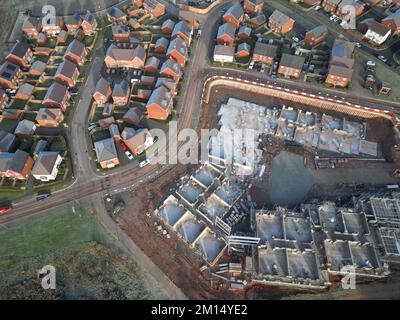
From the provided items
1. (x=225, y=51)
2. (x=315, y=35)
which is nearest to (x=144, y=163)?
(x=225, y=51)

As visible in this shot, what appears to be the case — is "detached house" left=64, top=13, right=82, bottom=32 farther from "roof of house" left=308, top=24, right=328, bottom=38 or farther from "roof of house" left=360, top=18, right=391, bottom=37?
"roof of house" left=360, top=18, right=391, bottom=37

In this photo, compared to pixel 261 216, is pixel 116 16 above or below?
above

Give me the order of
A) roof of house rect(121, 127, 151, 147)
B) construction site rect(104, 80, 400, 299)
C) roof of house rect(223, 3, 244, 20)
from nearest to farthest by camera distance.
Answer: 1. construction site rect(104, 80, 400, 299)
2. roof of house rect(121, 127, 151, 147)
3. roof of house rect(223, 3, 244, 20)

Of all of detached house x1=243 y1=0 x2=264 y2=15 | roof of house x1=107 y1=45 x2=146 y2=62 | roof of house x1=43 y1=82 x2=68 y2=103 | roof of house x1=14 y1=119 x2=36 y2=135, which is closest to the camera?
roof of house x1=14 y1=119 x2=36 y2=135

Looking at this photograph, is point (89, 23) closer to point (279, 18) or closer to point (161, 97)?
point (161, 97)

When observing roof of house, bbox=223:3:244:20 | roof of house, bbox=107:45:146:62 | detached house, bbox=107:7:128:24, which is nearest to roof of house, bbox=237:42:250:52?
roof of house, bbox=223:3:244:20

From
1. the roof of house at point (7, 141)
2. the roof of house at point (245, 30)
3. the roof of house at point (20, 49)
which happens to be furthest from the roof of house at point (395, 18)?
the roof of house at point (7, 141)

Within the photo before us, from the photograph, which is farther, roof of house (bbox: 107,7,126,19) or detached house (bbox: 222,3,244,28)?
roof of house (bbox: 107,7,126,19)

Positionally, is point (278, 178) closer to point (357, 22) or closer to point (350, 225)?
point (350, 225)
